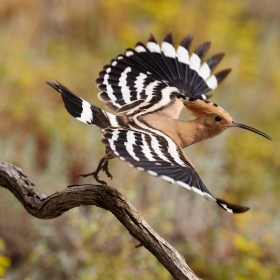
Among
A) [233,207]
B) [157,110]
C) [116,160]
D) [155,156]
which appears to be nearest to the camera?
[233,207]

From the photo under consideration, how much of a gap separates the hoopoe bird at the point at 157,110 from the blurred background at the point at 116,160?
0.64 metres

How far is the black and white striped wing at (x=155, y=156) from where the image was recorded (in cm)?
216

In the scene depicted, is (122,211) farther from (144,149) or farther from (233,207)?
(233,207)

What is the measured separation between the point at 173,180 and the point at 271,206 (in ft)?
9.65

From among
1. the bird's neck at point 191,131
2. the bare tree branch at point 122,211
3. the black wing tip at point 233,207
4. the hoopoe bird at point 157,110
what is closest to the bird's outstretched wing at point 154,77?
the hoopoe bird at point 157,110

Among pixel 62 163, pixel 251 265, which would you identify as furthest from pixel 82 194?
pixel 62 163

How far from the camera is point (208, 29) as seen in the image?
704 cm

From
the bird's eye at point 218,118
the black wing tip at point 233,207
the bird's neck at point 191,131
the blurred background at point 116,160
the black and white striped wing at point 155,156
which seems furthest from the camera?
the blurred background at point 116,160

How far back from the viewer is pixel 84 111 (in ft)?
8.40

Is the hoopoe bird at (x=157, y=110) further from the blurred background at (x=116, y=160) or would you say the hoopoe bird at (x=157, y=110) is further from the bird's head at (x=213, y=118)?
the blurred background at (x=116, y=160)

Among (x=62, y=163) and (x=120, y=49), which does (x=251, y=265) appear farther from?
(x=120, y=49)

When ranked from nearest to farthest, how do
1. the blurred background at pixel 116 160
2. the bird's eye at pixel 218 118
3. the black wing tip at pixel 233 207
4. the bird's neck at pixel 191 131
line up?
the black wing tip at pixel 233 207
the bird's neck at pixel 191 131
the bird's eye at pixel 218 118
the blurred background at pixel 116 160

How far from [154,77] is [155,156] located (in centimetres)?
97

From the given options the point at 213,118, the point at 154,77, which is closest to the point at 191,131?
the point at 213,118
